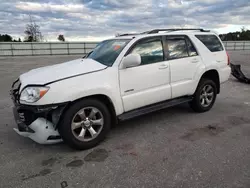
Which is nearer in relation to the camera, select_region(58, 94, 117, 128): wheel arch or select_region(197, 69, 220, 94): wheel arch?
select_region(58, 94, 117, 128): wheel arch

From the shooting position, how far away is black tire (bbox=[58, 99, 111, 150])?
3010 mm

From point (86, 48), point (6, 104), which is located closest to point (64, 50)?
point (86, 48)

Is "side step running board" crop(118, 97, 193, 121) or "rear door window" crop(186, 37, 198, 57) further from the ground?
"rear door window" crop(186, 37, 198, 57)

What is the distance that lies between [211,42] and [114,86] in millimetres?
2810

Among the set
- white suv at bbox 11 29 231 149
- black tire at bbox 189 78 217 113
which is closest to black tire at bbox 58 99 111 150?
white suv at bbox 11 29 231 149

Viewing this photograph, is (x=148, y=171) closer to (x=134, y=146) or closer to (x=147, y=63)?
(x=134, y=146)

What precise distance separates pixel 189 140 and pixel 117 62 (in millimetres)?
1752

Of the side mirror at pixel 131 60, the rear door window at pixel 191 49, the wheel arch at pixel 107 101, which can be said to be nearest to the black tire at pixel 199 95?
the rear door window at pixel 191 49

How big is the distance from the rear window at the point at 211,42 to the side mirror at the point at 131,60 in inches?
79.6

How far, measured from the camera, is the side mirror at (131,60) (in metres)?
3.34

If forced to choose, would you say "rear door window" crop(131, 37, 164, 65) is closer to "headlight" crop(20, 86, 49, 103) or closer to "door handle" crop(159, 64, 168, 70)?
"door handle" crop(159, 64, 168, 70)

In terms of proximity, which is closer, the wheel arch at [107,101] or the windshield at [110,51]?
the wheel arch at [107,101]

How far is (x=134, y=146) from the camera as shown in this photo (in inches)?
132

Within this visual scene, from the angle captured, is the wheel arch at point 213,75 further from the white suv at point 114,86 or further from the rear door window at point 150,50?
the rear door window at point 150,50
